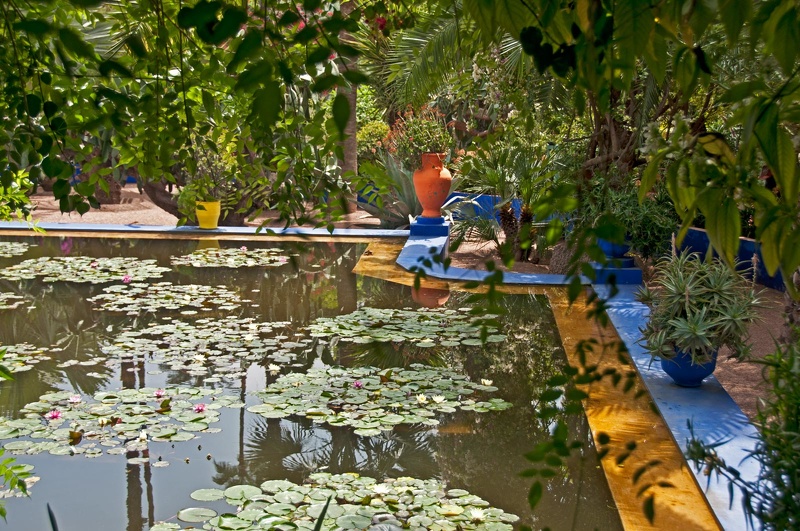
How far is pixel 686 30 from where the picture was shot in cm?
106

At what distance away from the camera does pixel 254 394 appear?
4.59 m

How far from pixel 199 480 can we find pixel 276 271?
5.03 meters

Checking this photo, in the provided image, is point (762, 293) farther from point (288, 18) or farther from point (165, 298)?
point (288, 18)

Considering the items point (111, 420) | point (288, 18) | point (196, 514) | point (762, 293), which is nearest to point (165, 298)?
point (111, 420)

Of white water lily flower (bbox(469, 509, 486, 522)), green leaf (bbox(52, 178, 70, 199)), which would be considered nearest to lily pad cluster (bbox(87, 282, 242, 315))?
white water lily flower (bbox(469, 509, 486, 522))

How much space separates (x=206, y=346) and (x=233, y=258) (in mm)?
3566

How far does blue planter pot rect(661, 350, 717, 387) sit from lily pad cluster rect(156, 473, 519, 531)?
5.57ft

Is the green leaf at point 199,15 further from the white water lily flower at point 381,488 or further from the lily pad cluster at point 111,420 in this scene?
the lily pad cluster at point 111,420

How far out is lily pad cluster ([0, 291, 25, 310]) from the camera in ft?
21.9

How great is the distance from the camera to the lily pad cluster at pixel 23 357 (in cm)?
503

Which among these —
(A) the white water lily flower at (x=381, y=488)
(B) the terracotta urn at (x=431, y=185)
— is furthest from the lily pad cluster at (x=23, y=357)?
(B) the terracotta urn at (x=431, y=185)

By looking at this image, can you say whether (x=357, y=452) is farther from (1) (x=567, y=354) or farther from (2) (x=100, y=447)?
(1) (x=567, y=354)

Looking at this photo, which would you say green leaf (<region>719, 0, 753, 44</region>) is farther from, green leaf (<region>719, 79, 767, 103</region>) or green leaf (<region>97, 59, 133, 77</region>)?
green leaf (<region>97, 59, 133, 77</region>)

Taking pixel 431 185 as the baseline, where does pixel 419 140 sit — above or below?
above
